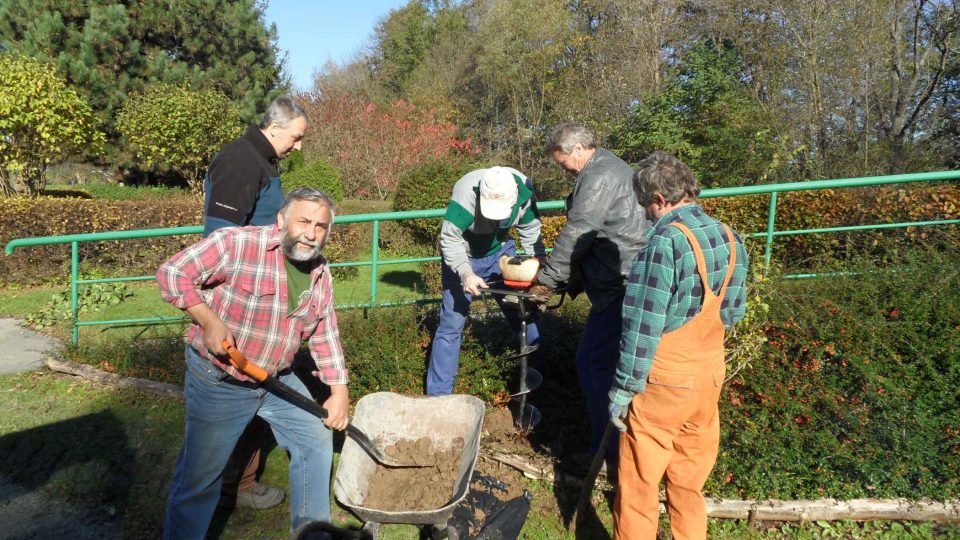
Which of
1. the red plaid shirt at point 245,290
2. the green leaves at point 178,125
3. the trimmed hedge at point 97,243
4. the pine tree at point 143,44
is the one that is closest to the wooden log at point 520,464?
the red plaid shirt at point 245,290

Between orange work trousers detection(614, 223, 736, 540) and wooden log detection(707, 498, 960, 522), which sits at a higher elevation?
orange work trousers detection(614, 223, 736, 540)

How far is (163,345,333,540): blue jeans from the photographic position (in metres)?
2.71

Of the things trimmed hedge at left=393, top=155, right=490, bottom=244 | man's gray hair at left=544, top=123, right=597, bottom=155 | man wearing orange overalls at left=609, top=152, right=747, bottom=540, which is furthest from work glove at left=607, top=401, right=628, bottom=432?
trimmed hedge at left=393, top=155, right=490, bottom=244

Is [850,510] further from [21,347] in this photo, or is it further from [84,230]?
[84,230]

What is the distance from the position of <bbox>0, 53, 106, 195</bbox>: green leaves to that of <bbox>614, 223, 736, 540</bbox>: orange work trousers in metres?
13.8

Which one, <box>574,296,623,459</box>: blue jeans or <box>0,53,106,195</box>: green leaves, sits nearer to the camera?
<box>574,296,623,459</box>: blue jeans

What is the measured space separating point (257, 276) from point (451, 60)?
27.3 metres

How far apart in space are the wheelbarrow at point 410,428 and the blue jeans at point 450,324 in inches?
29.7

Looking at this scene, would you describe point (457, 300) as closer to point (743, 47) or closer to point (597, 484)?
point (597, 484)

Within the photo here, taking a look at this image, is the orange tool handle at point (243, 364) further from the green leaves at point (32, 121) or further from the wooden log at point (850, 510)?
the green leaves at point (32, 121)

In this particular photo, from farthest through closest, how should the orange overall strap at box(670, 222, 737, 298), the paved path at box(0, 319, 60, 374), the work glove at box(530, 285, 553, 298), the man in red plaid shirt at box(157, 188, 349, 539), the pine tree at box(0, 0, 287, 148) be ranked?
the pine tree at box(0, 0, 287, 148) < the paved path at box(0, 319, 60, 374) < the work glove at box(530, 285, 553, 298) < the man in red plaid shirt at box(157, 188, 349, 539) < the orange overall strap at box(670, 222, 737, 298)

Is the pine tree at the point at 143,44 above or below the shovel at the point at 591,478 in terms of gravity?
above

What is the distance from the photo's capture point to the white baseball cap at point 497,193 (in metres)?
3.63

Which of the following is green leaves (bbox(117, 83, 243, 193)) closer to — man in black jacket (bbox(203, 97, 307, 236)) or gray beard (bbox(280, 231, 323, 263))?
man in black jacket (bbox(203, 97, 307, 236))
